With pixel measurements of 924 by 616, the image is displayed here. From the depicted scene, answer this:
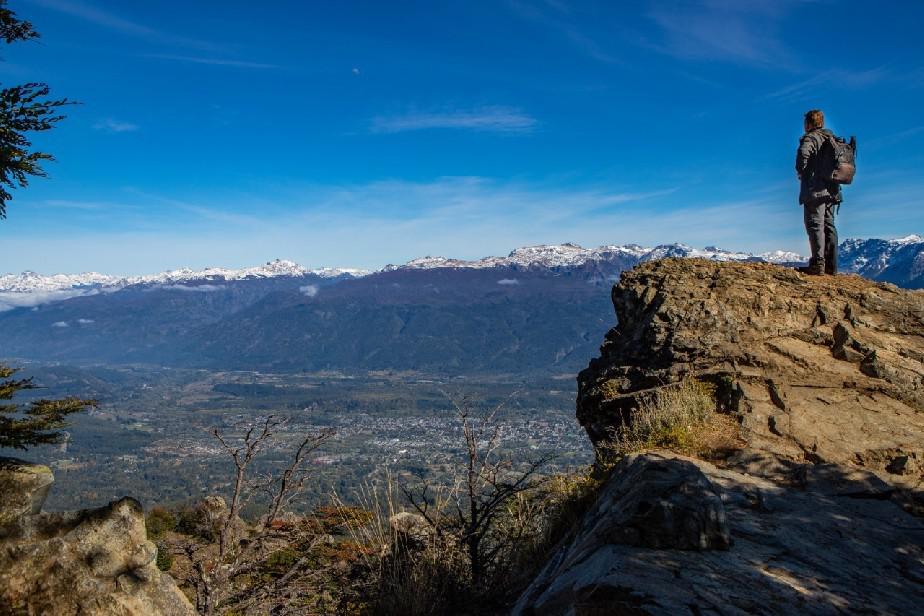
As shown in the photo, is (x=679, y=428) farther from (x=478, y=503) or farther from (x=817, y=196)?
(x=817, y=196)

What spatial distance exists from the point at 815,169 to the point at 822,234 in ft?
4.34

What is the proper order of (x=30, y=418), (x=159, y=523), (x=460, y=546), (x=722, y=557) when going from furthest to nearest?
(x=159, y=523), (x=30, y=418), (x=460, y=546), (x=722, y=557)

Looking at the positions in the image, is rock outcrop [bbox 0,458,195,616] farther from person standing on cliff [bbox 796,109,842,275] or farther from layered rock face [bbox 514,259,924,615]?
person standing on cliff [bbox 796,109,842,275]

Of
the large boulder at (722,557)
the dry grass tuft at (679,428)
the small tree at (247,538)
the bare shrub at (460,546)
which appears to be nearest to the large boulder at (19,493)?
the small tree at (247,538)

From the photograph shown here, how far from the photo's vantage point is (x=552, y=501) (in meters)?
7.50

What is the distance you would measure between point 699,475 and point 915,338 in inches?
292

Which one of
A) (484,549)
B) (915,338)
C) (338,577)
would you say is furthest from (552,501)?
(915,338)

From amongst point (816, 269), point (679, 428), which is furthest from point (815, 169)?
point (679, 428)

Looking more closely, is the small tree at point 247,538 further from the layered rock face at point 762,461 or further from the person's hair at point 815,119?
the person's hair at point 815,119

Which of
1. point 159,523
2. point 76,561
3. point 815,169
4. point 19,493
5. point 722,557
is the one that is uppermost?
point 815,169

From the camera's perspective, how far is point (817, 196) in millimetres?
11922

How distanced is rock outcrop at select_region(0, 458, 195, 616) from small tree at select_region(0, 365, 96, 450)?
2.71 metres

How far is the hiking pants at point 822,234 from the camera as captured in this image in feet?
39.1

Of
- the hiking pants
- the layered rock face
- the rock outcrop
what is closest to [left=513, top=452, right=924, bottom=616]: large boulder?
the layered rock face
